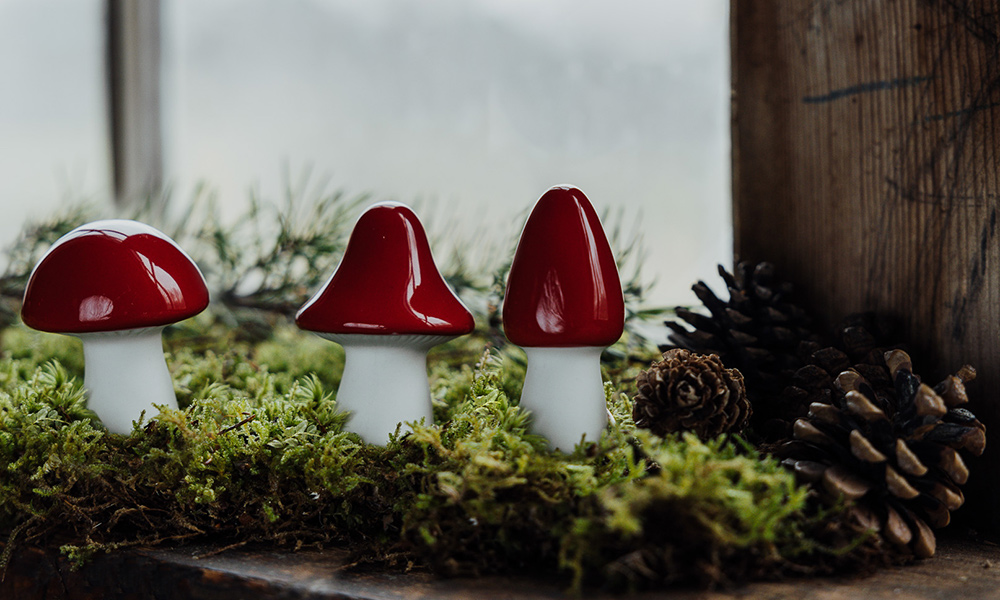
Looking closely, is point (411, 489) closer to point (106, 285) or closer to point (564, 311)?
point (564, 311)

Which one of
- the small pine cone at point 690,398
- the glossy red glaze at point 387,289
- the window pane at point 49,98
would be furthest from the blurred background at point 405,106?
the small pine cone at point 690,398

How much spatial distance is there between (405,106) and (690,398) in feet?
3.72

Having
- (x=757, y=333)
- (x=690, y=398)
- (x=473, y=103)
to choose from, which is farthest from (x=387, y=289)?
(x=473, y=103)

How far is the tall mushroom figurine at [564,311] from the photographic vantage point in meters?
A: 0.55

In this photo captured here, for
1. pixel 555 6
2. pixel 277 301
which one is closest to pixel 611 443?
pixel 277 301

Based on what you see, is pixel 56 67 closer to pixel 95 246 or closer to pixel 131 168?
pixel 131 168

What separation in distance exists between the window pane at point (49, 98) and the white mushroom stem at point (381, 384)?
126 cm

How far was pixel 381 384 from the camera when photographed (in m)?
0.60

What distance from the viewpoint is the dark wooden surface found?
0.44m

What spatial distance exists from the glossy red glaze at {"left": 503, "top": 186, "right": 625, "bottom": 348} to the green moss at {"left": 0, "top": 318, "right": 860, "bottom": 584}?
0.26 feet

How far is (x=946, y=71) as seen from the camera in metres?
0.60

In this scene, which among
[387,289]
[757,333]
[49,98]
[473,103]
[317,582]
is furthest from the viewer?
[49,98]

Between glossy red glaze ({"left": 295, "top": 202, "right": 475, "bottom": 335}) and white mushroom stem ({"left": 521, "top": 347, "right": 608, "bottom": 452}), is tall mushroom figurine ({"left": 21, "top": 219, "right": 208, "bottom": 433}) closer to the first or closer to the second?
glossy red glaze ({"left": 295, "top": 202, "right": 475, "bottom": 335})

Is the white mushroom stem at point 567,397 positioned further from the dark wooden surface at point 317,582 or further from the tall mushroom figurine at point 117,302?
the tall mushroom figurine at point 117,302
